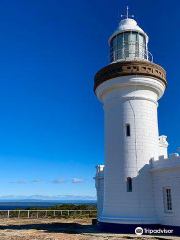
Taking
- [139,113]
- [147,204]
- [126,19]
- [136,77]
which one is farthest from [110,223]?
[126,19]

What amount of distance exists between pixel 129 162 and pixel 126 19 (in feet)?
27.9

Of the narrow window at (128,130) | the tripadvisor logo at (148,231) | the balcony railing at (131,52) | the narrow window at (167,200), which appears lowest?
the tripadvisor logo at (148,231)

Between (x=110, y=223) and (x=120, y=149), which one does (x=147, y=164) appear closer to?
(x=120, y=149)

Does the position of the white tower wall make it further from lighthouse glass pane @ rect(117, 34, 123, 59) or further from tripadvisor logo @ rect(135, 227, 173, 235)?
lighthouse glass pane @ rect(117, 34, 123, 59)

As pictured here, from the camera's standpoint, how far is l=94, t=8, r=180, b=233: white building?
511 inches

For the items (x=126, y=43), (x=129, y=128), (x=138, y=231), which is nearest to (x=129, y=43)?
(x=126, y=43)

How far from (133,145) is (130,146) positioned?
16cm

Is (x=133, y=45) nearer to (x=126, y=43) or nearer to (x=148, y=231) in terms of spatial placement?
(x=126, y=43)

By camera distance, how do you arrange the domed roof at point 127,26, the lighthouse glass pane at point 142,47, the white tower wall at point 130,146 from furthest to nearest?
the lighthouse glass pane at point 142,47
the domed roof at point 127,26
the white tower wall at point 130,146

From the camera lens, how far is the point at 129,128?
14.5 m

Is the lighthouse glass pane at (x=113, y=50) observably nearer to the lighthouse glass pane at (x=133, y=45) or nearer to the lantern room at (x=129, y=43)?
the lantern room at (x=129, y=43)

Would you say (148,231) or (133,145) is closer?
(148,231)

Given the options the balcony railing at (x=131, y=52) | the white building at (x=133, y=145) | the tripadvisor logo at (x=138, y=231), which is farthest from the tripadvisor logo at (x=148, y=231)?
the balcony railing at (x=131, y=52)

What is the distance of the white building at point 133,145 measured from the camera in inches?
511
